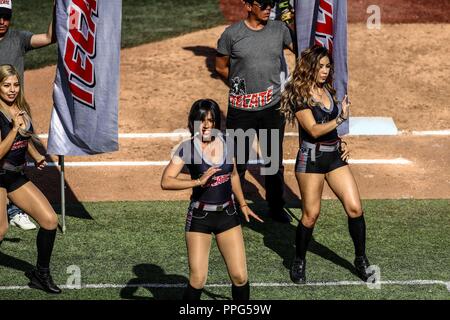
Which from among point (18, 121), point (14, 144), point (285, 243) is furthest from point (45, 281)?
point (285, 243)

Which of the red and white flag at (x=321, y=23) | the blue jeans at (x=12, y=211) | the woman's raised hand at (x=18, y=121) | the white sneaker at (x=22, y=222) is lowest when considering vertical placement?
the white sneaker at (x=22, y=222)

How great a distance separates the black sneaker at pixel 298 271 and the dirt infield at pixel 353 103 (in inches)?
122

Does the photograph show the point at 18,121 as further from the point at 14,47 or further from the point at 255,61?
the point at 255,61

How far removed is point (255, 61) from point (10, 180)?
349 cm

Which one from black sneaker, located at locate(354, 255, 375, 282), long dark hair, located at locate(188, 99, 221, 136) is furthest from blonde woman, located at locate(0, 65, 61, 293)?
black sneaker, located at locate(354, 255, 375, 282)

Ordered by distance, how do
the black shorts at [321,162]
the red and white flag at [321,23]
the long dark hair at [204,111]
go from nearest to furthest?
the long dark hair at [204,111]
the black shorts at [321,162]
the red and white flag at [321,23]

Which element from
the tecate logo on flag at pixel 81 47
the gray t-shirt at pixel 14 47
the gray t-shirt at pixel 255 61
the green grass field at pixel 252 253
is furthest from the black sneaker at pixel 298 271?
the gray t-shirt at pixel 14 47

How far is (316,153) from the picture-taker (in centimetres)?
1130

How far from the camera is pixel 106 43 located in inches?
494

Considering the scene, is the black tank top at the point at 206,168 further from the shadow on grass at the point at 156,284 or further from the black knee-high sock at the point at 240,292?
the shadow on grass at the point at 156,284

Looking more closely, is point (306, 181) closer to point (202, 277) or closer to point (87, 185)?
point (202, 277)

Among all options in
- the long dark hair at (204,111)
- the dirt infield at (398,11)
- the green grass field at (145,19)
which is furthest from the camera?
the dirt infield at (398,11)

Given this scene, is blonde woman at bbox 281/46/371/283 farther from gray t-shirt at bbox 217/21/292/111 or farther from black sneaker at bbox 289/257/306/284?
gray t-shirt at bbox 217/21/292/111

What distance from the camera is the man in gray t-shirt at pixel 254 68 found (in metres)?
12.9
